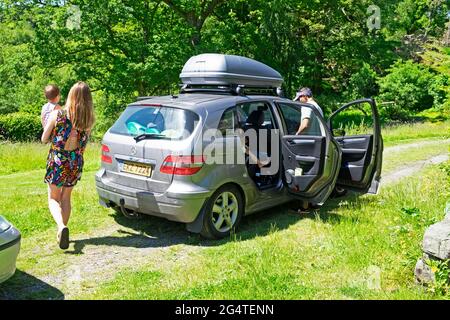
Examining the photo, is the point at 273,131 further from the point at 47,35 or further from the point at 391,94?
the point at 391,94

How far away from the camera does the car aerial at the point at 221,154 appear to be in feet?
17.0

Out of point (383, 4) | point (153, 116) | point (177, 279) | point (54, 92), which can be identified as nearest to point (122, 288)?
point (177, 279)

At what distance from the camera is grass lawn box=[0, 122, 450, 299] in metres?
4.04

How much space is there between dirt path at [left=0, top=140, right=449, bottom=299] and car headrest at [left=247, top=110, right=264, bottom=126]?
73.3 inches

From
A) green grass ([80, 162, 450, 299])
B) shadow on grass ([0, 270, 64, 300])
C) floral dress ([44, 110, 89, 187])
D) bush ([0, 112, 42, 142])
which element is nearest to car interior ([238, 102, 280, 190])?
green grass ([80, 162, 450, 299])

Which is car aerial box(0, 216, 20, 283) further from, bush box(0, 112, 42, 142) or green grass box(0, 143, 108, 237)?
bush box(0, 112, 42, 142)

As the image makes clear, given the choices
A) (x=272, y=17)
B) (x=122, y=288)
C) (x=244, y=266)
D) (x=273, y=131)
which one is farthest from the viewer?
(x=272, y=17)

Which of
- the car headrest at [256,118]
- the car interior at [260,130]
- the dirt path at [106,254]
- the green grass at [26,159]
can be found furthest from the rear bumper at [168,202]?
the green grass at [26,159]

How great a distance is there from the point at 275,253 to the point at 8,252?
106 inches

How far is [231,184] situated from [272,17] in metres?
20.8

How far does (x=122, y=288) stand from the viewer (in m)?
4.16

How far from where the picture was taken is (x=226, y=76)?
21.2 feet

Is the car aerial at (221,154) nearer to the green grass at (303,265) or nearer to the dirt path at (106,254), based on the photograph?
the dirt path at (106,254)

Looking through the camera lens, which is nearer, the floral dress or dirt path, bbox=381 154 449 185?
the floral dress
